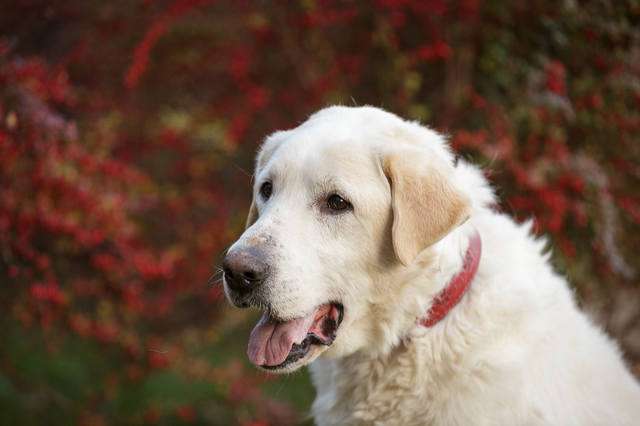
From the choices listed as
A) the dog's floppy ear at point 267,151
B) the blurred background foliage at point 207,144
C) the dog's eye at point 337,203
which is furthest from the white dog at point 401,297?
the blurred background foliage at point 207,144

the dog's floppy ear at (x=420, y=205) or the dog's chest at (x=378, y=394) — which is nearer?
the dog's floppy ear at (x=420, y=205)

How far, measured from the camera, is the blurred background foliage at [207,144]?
4.61m

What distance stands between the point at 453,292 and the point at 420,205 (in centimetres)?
47

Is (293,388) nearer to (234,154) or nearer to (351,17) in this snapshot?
(234,154)

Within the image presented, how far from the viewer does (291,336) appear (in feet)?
9.24

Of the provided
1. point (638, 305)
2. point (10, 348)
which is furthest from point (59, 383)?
point (638, 305)

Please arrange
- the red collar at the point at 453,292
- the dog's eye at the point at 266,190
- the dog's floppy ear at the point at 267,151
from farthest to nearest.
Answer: the dog's floppy ear at the point at 267,151 < the dog's eye at the point at 266,190 < the red collar at the point at 453,292

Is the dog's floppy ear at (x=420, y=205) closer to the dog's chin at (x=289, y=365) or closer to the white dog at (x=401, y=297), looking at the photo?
the white dog at (x=401, y=297)

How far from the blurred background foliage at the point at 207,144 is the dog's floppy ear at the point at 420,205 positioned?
1158 mm

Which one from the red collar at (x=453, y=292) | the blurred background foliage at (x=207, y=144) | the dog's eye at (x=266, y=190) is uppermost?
the red collar at (x=453, y=292)

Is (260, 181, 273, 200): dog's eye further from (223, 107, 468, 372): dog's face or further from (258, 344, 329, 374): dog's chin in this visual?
(258, 344, 329, 374): dog's chin

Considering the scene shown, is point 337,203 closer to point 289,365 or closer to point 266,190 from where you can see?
point 266,190

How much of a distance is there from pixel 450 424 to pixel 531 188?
2.52 meters

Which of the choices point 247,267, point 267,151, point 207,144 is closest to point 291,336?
point 247,267
